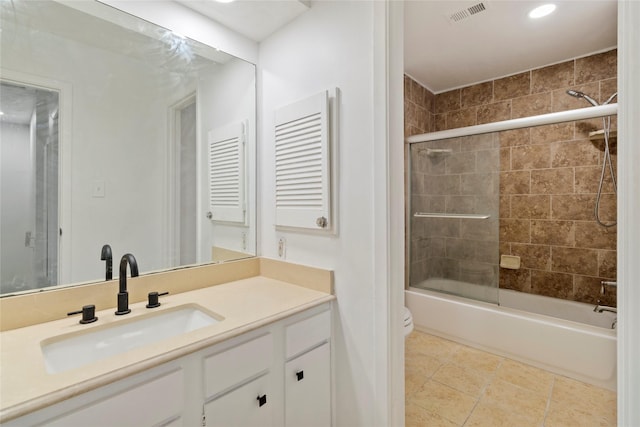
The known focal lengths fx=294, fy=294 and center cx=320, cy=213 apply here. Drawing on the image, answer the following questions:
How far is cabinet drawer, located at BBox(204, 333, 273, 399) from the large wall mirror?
0.66m

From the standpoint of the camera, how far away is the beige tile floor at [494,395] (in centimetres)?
159

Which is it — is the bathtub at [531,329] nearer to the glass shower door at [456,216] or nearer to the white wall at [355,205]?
the glass shower door at [456,216]

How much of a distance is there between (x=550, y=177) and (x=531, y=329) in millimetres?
1408

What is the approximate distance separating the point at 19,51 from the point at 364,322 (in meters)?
1.75

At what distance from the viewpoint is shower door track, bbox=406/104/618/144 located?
1.93 m

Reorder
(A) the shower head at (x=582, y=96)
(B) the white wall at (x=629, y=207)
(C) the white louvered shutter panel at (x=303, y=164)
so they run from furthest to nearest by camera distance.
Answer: (A) the shower head at (x=582, y=96), (C) the white louvered shutter panel at (x=303, y=164), (B) the white wall at (x=629, y=207)

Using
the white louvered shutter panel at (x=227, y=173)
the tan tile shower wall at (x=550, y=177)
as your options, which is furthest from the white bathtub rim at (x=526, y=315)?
the white louvered shutter panel at (x=227, y=173)

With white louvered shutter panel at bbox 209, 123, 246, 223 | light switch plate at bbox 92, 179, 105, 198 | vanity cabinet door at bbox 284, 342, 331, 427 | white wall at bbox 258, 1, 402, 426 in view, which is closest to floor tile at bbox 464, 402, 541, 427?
white wall at bbox 258, 1, 402, 426

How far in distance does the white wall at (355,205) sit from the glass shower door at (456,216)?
1.60 meters

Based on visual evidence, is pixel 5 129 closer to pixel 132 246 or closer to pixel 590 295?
pixel 132 246

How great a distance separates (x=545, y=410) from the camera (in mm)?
1653

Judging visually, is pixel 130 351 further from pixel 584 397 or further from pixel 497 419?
pixel 584 397

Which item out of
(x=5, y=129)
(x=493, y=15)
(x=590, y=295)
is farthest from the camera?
(x=590, y=295)

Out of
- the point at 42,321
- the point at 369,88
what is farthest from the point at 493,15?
the point at 42,321
